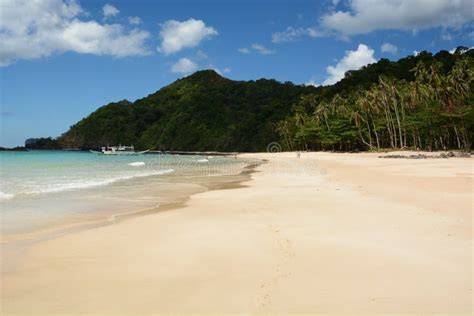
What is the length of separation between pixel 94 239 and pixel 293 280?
4782mm

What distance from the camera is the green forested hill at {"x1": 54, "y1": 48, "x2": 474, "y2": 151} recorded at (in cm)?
7412

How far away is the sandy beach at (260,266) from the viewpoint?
15.8 feet

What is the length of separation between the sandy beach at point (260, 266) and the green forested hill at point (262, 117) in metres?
48.5

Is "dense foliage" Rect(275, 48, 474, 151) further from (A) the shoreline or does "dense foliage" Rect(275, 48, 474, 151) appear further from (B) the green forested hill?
(A) the shoreline

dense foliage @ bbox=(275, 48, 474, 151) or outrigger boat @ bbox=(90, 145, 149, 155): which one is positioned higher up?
dense foliage @ bbox=(275, 48, 474, 151)

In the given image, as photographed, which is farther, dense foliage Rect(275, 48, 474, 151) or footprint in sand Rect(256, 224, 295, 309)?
dense foliage Rect(275, 48, 474, 151)

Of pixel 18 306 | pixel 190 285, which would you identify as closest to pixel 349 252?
pixel 190 285

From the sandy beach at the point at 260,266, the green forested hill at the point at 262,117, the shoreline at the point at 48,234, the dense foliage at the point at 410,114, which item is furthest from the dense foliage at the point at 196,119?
the sandy beach at the point at 260,266

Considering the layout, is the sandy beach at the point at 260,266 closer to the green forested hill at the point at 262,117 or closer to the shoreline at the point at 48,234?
the shoreline at the point at 48,234

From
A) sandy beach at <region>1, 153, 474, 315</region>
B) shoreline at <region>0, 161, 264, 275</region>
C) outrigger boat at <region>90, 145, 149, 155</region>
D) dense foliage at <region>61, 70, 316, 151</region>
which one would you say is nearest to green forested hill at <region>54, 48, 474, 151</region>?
dense foliage at <region>61, 70, 316, 151</region>

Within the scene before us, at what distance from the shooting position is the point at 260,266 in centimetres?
626

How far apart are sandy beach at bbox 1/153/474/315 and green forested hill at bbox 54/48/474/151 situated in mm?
48464

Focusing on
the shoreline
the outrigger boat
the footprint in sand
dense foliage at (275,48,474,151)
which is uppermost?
dense foliage at (275,48,474,151)

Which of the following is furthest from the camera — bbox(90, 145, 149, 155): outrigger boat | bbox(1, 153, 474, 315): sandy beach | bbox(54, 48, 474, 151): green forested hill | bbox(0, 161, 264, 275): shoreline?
bbox(90, 145, 149, 155): outrigger boat
